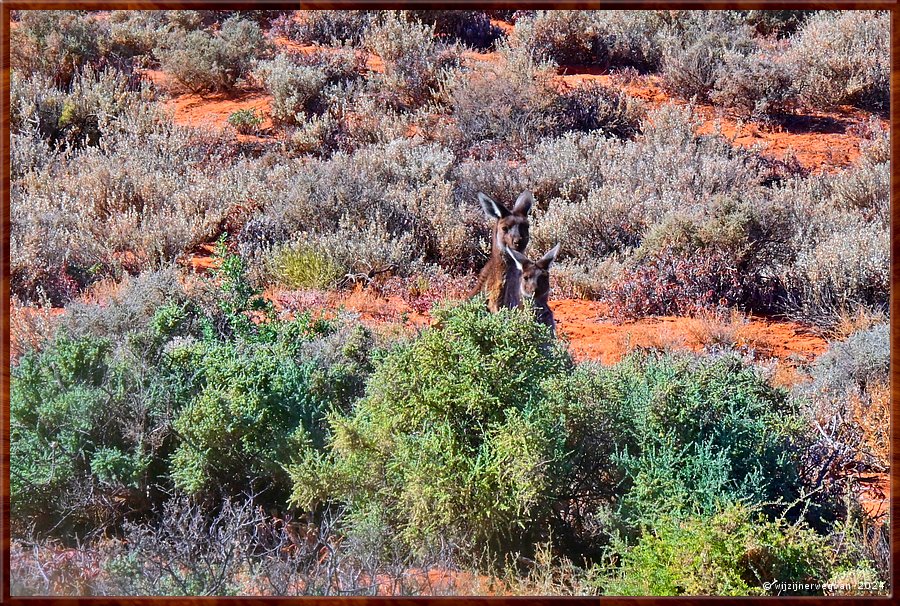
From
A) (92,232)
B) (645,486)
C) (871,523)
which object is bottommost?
(92,232)

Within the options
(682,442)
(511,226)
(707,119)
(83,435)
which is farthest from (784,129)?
(83,435)

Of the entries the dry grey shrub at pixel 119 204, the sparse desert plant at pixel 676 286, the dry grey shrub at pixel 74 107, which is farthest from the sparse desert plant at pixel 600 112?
the dry grey shrub at pixel 74 107

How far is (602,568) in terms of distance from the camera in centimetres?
448

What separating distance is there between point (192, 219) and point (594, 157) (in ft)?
14.5

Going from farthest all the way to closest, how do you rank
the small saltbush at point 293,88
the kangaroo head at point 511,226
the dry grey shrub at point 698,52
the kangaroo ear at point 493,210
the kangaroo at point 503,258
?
the dry grey shrub at point 698,52 → the small saltbush at point 293,88 → the kangaroo head at point 511,226 → the kangaroo ear at point 493,210 → the kangaroo at point 503,258

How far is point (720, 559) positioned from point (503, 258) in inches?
130

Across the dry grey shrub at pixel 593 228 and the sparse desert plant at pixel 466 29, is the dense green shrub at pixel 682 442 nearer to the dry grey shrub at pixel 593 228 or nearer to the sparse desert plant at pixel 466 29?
the dry grey shrub at pixel 593 228

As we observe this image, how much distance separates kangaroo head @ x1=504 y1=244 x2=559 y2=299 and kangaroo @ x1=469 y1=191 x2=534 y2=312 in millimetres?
97

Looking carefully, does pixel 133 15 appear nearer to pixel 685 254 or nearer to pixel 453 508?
pixel 685 254

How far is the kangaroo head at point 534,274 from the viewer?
21.9 ft

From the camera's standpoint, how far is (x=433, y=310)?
5.34m

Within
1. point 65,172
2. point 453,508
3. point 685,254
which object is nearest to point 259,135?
point 65,172

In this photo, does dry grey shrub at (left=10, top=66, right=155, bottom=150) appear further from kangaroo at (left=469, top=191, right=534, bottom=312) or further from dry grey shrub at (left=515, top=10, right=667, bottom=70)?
kangaroo at (left=469, top=191, right=534, bottom=312)

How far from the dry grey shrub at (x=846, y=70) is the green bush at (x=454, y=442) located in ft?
29.9
